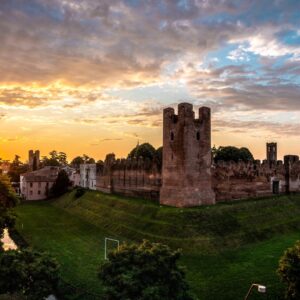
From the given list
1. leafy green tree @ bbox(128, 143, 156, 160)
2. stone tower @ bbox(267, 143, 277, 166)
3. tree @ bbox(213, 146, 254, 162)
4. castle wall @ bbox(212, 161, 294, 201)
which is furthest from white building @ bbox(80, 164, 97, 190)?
stone tower @ bbox(267, 143, 277, 166)

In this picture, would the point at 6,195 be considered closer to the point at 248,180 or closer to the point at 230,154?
the point at 248,180

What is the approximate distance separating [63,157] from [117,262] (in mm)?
152144

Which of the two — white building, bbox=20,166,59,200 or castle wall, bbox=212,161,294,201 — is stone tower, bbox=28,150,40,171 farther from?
castle wall, bbox=212,161,294,201

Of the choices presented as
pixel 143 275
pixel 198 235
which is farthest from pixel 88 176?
pixel 143 275

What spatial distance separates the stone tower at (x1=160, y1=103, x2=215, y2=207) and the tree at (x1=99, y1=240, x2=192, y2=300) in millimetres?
21927

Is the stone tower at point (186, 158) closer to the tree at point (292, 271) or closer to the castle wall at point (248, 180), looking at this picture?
the castle wall at point (248, 180)

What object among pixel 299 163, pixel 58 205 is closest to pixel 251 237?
pixel 299 163

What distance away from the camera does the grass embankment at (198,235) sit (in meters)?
29.7

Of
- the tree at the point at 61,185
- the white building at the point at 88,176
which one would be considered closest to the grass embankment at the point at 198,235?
the white building at the point at 88,176

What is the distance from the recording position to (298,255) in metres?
23.9

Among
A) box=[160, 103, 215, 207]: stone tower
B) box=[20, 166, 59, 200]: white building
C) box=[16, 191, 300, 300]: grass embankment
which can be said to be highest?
box=[160, 103, 215, 207]: stone tower

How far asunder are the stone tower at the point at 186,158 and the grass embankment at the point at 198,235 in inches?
92.9

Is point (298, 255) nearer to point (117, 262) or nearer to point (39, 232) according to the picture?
point (117, 262)

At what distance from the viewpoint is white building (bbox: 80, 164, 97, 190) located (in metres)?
78.6
